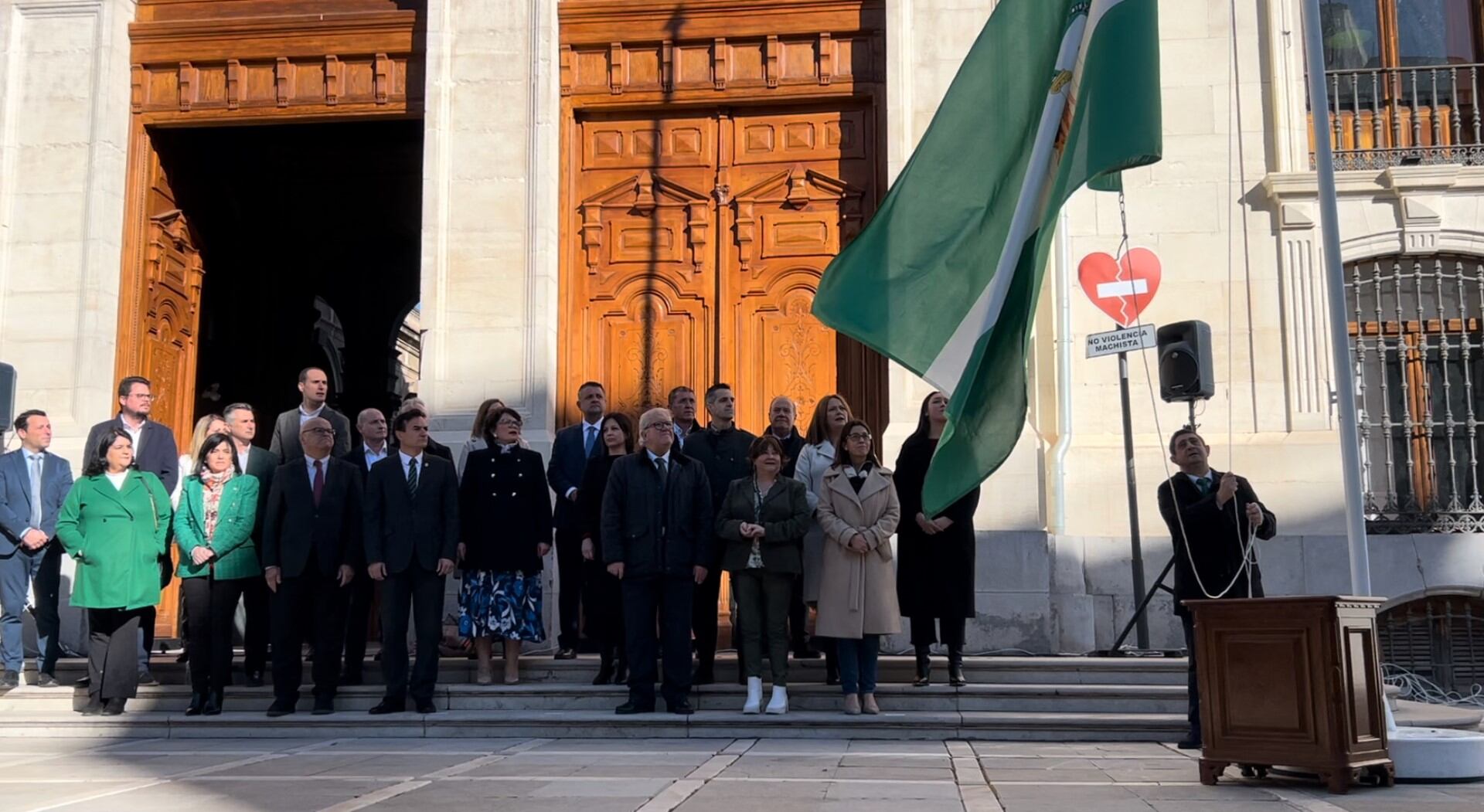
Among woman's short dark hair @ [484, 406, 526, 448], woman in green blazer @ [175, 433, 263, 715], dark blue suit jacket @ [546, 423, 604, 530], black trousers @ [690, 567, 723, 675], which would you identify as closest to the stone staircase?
black trousers @ [690, 567, 723, 675]

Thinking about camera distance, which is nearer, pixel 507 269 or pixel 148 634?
pixel 148 634

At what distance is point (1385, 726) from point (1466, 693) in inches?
229

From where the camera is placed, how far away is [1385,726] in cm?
664

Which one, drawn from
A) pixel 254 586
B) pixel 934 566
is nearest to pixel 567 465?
pixel 254 586

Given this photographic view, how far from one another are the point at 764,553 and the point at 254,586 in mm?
3566

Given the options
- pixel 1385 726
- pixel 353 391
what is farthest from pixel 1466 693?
pixel 353 391

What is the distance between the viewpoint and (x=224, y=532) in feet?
32.3

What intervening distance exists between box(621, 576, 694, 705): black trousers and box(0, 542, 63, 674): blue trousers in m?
4.25

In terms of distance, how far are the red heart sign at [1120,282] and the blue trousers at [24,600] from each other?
7.94 metres

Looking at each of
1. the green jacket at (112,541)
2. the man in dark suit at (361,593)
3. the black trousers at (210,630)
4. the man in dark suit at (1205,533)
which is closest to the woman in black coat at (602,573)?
the man in dark suit at (361,593)

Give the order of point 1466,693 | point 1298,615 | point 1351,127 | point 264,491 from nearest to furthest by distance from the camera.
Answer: point 1298,615
point 264,491
point 1466,693
point 1351,127

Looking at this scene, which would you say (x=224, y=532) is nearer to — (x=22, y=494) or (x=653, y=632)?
(x=22, y=494)

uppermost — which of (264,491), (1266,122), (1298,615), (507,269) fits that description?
(1266,122)

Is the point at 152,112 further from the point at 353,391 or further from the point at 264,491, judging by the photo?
the point at 353,391
